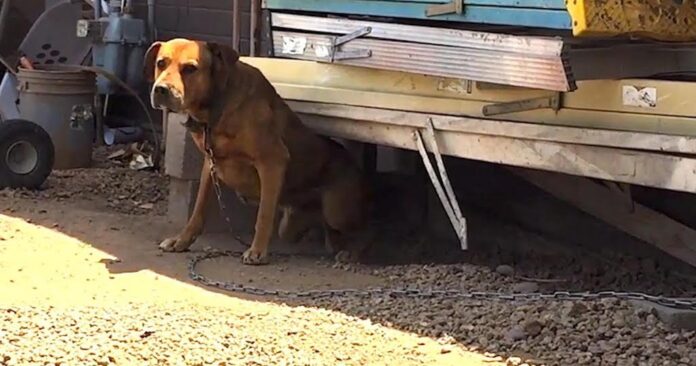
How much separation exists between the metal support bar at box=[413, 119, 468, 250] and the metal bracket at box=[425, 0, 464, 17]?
1.82 ft

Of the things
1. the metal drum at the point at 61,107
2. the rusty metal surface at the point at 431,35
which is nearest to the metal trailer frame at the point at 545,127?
the rusty metal surface at the point at 431,35

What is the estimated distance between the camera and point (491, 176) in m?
8.13

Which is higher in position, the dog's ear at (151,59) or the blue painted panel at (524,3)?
the blue painted panel at (524,3)

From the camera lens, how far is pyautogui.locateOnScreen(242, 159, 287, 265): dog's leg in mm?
7043

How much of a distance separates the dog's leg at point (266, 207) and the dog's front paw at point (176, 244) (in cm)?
36

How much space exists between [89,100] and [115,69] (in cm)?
75

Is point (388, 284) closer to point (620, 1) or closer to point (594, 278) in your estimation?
point (594, 278)

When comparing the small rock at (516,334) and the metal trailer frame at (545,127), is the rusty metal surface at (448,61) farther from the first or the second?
the small rock at (516,334)

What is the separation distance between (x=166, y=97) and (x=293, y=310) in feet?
4.92

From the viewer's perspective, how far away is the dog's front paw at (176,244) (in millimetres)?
7164

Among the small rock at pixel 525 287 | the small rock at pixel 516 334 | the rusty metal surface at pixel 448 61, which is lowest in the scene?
the small rock at pixel 525 287

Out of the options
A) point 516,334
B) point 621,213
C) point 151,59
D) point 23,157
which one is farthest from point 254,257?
point 23,157

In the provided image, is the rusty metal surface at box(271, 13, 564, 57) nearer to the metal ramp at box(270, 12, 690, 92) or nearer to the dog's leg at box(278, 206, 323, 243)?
the metal ramp at box(270, 12, 690, 92)

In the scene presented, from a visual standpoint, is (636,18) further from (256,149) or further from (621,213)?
(256,149)
